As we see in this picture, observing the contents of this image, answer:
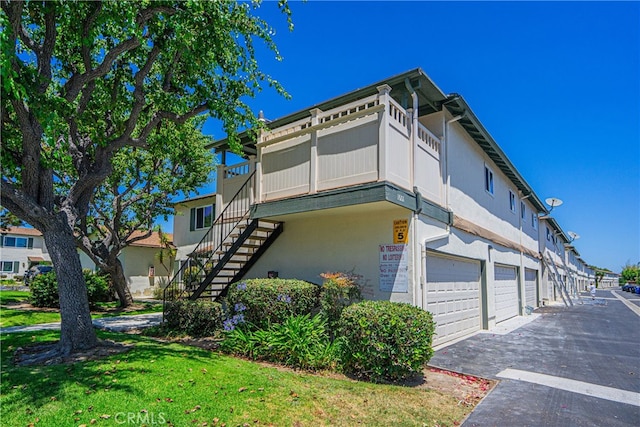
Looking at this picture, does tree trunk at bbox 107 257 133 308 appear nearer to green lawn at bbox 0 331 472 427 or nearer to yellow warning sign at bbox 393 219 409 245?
green lawn at bbox 0 331 472 427

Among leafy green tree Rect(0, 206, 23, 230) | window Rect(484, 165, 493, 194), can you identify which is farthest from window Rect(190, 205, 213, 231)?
window Rect(484, 165, 493, 194)

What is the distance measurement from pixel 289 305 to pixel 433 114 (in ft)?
21.9

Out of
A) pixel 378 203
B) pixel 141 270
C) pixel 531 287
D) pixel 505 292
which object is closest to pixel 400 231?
pixel 378 203

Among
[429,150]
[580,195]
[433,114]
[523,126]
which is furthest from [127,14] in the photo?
[580,195]

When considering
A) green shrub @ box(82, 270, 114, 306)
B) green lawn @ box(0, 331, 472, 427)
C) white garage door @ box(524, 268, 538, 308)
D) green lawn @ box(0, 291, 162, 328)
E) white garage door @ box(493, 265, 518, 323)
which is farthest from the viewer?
white garage door @ box(524, 268, 538, 308)

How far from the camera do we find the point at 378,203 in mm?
8250

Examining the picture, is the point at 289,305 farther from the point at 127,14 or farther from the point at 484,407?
the point at 127,14

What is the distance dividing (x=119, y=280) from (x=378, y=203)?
1451 centimetres

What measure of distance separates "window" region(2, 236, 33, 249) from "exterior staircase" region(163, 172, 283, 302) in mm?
39714

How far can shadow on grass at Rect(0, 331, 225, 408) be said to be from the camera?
5.20 metres

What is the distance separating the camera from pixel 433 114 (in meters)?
10.8

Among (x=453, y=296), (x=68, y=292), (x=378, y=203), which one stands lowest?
(x=453, y=296)

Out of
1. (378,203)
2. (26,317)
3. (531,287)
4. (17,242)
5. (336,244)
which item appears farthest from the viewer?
(17,242)

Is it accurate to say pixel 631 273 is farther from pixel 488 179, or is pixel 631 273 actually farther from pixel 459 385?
pixel 459 385
